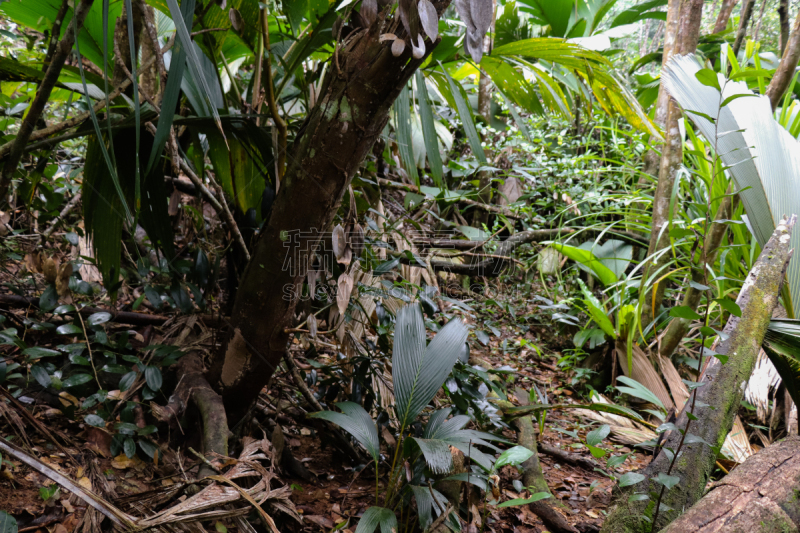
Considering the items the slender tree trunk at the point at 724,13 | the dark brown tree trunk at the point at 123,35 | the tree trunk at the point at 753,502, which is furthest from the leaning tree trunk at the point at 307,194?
the slender tree trunk at the point at 724,13

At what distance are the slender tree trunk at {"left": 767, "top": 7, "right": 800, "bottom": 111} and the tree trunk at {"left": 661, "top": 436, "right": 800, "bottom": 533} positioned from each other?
1.63 m

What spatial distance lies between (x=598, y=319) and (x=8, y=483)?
2.23 metres

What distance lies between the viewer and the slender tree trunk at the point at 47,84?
739mm

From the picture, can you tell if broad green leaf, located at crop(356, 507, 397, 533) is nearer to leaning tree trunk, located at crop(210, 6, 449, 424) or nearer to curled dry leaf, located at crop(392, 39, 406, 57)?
leaning tree trunk, located at crop(210, 6, 449, 424)

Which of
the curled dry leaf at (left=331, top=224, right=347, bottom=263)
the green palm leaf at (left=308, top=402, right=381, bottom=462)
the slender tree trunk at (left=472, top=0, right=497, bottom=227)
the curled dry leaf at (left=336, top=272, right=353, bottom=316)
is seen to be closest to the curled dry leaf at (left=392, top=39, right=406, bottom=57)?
the curled dry leaf at (left=331, top=224, right=347, bottom=263)

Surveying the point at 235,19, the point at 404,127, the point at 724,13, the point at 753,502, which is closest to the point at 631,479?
the point at 753,502

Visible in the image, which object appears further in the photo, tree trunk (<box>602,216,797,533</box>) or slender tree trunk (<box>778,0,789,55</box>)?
slender tree trunk (<box>778,0,789,55</box>)

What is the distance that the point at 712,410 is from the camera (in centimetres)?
112

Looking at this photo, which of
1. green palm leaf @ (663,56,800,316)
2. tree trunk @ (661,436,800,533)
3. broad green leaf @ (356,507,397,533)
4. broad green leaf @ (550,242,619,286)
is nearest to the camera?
tree trunk @ (661,436,800,533)

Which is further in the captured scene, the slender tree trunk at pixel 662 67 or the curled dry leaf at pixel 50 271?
the slender tree trunk at pixel 662 67

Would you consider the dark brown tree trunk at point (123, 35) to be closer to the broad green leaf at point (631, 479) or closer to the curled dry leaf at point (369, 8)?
the curled dry leaf at point (369, 8)

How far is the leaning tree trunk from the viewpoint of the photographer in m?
0.93

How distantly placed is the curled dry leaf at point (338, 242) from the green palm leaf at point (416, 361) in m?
0.25

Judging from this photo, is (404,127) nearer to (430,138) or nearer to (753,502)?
(430,138)
